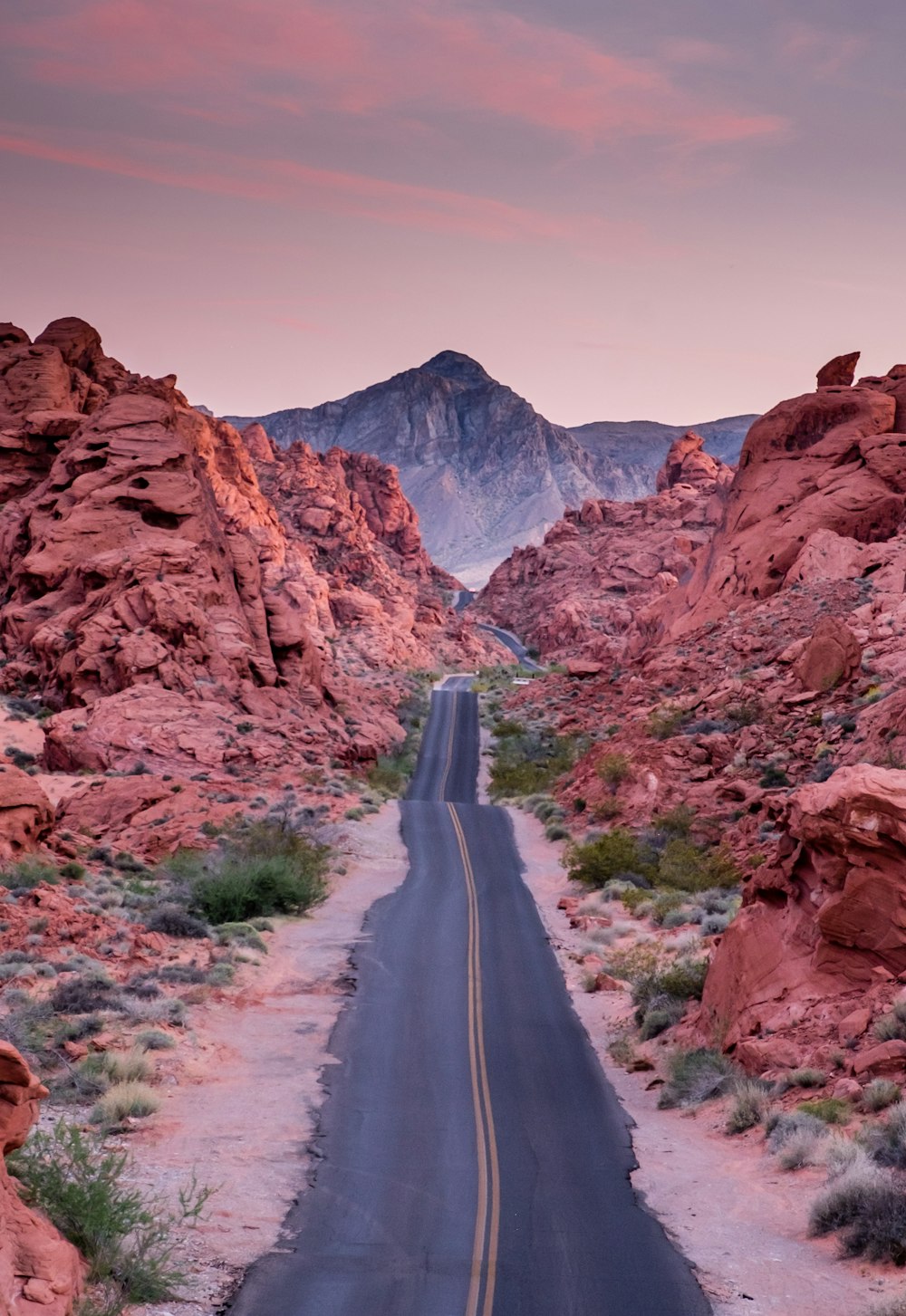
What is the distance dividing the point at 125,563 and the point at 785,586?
2723cm

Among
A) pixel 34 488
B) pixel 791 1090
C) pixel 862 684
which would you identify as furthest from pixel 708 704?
pixel 34 488

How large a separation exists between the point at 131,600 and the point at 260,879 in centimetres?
1973

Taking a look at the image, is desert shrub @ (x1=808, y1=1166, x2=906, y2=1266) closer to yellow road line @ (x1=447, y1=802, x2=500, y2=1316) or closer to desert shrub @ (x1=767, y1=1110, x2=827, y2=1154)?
desert shrub @ (x1=767, y1=1110, x2=827, y2=1154)

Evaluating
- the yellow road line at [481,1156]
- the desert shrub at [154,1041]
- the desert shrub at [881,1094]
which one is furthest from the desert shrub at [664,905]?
the desert shrub at [154,1041]

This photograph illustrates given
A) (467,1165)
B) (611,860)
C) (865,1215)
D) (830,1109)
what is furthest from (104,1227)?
(611,860)

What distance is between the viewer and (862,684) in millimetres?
34562

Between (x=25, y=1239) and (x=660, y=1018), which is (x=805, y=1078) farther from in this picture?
(x=25, y=1239)

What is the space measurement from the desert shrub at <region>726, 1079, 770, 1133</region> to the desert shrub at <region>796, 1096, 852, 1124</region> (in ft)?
2.64

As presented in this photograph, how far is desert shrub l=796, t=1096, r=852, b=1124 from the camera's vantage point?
45.5 feet

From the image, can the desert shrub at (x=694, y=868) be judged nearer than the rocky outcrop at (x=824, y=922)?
No

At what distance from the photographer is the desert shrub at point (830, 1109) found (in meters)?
13.9

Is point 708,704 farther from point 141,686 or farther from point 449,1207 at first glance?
point 449,1207

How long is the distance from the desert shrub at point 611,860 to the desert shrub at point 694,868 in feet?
2.42

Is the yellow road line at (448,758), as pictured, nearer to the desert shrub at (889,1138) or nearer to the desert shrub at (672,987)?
the desert shrub at (672,987)
